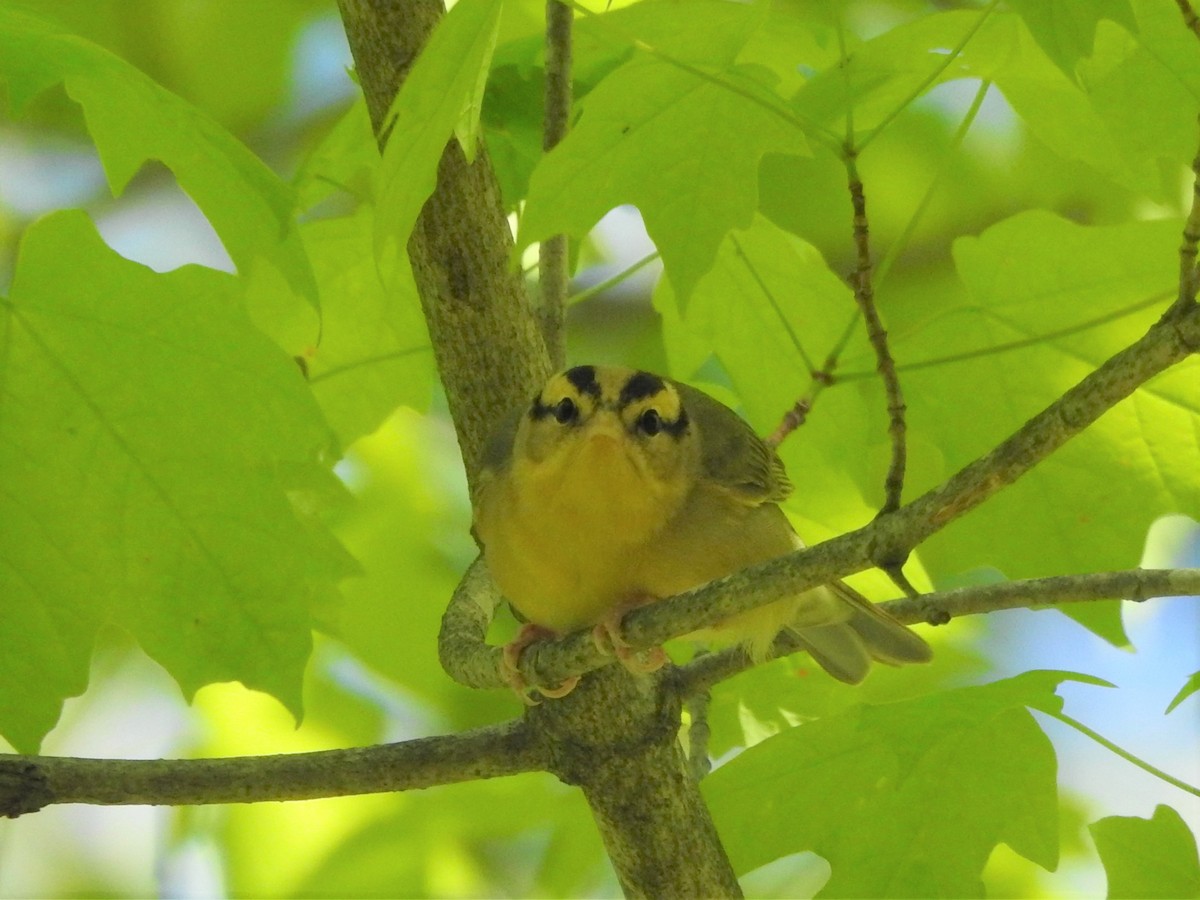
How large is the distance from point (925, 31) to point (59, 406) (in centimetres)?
164

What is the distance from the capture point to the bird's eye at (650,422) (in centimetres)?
284

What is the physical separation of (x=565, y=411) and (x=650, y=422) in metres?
0.19

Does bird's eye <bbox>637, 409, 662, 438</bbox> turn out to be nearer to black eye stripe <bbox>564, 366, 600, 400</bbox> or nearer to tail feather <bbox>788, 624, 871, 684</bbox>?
black eye stripe <bbox>564, 366, 600, 400</bbox>

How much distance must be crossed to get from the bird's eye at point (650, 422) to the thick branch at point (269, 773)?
0.63m

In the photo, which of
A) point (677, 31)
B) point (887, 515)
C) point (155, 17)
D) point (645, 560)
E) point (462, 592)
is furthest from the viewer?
point (155, 17)

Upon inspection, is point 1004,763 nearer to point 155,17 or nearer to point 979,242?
point 979,242

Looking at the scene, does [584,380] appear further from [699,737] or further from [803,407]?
[699,737]

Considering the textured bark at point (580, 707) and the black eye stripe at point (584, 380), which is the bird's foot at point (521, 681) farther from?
the black eye stripe at point (584, 380)

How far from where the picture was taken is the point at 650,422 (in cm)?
286

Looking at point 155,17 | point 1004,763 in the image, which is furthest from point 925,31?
point 155,17

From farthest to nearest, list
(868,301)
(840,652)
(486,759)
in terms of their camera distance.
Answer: (840,652) < (486,759) < (868,301)

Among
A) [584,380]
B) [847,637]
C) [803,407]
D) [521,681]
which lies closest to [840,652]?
[847,637]

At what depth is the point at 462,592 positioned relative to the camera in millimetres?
3045

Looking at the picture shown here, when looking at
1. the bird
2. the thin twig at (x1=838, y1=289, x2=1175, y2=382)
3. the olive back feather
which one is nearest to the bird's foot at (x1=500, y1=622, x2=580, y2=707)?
the bird
